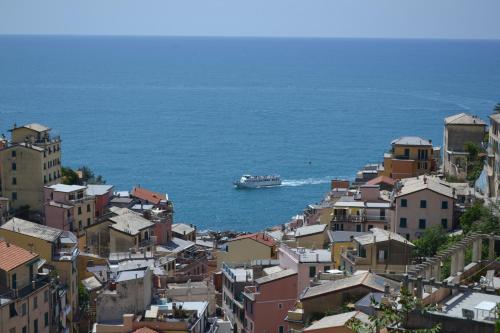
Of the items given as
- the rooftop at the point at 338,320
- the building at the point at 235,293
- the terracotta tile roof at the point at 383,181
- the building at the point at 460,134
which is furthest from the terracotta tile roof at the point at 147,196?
the rooftop at the point at 338,320

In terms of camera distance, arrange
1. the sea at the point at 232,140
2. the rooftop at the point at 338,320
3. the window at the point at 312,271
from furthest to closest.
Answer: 1. the sea at the point at 232,140
2. the window at the point at 312,271
3. the rooftop at the point at 338,320

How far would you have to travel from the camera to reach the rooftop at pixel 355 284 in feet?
108

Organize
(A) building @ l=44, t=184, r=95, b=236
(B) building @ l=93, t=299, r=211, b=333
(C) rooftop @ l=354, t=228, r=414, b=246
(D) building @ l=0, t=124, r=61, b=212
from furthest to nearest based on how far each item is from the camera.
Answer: (D) building @ l=0, t=124, r=61, b=212 → (A) building @ l=44, t=184, r=95, b=236 → (C) rooftop @ l=354, t=228, r=414, b=246 → (B) building @ l=93, t=299, r=211, b=333

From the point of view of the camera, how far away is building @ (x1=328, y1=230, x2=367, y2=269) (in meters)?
43.8

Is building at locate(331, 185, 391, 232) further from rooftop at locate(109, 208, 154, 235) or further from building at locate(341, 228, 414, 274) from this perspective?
building at locate(341, 228, 414, 274)

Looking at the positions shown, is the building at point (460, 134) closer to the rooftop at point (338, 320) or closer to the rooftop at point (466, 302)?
the rooftop at point (338, 320)

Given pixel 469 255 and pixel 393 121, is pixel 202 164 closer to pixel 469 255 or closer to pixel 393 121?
pixel 393 121

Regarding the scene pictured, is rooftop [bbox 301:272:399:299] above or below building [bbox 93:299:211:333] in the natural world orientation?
above

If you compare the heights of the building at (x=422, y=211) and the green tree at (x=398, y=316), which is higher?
the green tree at (x=398, y=316)

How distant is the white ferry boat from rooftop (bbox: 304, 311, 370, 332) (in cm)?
7355

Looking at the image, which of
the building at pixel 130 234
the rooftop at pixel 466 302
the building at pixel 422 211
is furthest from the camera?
the building at pixel 130 234

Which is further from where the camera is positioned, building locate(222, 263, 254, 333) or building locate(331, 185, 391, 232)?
building locate(331, 185, 391, 232)

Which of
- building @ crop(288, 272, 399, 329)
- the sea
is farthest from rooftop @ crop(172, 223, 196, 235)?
→ building @ crop(288, 272, 399, 329)

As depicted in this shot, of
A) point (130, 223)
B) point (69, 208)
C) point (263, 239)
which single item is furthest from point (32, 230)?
point (69, 208)
